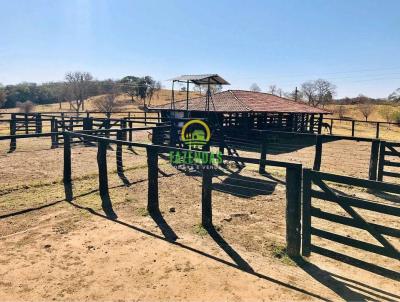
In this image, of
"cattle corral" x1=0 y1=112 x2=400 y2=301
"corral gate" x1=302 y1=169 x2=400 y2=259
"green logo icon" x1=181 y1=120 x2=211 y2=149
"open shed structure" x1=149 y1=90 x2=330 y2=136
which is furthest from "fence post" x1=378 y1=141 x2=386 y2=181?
"open shed structure" x1=149 y1=90 x2=330 y2=136

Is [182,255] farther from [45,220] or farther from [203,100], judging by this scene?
[203,100]

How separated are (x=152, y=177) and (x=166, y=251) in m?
1.91

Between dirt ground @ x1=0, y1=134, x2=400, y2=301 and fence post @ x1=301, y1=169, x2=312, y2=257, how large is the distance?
0.18 m

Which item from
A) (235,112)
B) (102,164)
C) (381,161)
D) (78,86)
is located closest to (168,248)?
(102,164)

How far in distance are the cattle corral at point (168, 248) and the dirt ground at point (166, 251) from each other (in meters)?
0.02

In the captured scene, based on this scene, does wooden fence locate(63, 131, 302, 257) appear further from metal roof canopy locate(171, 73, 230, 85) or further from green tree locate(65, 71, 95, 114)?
green tree locate(65, 71, 95, 114)

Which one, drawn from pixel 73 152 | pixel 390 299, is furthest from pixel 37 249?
pixel 73 152

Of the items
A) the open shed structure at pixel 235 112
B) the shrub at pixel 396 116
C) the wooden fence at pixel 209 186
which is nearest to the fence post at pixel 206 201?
the wooden fence at pixel 209 186

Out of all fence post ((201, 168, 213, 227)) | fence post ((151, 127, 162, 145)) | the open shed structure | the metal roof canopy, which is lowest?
fence post ((201, 168, 213, 227))

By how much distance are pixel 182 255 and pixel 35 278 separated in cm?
193

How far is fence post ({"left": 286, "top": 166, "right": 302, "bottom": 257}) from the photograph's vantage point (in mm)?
4637

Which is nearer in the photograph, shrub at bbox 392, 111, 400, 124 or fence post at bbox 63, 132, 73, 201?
fence post at bbox 63, 132, 73, 201

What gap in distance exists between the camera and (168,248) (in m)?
4.98

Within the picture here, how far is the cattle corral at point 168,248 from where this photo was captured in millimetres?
3920
